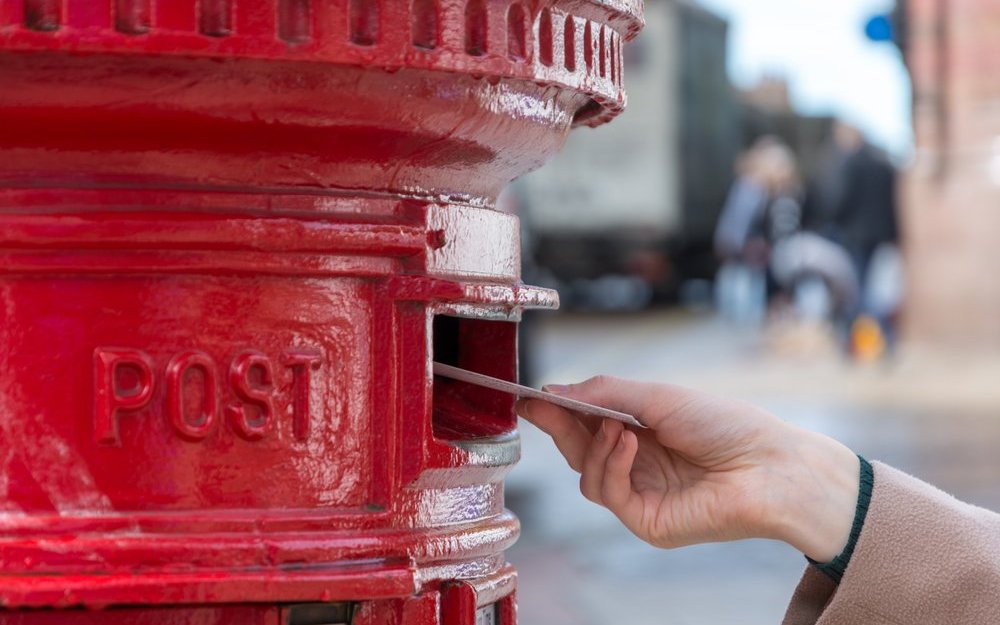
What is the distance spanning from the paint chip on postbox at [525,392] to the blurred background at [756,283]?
9.30 ft

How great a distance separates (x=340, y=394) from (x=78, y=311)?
218 mm

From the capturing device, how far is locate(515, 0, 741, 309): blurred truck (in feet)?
72.3

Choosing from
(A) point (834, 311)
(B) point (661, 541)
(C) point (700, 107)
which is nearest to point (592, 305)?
(C) point (700, 107)

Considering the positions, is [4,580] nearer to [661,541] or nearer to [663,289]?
[661,541]

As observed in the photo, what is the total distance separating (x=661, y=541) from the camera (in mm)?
1824

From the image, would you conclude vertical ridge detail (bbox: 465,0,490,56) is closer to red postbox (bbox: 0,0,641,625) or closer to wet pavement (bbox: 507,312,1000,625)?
red postbox (bbox: 0,0,641,625)

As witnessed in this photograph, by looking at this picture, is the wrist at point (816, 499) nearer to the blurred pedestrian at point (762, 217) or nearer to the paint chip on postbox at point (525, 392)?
the paint chip on postbox at point (525, 392)

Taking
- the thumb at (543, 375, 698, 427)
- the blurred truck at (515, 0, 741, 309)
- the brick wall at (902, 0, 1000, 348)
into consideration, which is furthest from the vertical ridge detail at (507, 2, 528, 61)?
the blurred truck at (515, 0, 741, 309)

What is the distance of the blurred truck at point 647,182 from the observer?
2203 centimetres

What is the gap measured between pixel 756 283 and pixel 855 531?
16758 mm

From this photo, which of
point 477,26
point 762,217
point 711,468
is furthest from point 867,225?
point 477,26

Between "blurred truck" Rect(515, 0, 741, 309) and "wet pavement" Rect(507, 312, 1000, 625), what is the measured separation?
516cm

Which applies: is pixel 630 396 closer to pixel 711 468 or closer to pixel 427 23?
pixel 711 468

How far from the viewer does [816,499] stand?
1.73 meters
